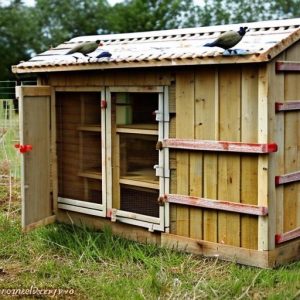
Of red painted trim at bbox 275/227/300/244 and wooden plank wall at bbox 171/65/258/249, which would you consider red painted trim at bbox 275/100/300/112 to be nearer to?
wooden plank wall at bbox 171/65/258/249

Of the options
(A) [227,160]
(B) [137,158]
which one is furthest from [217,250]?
(B) [137,158]

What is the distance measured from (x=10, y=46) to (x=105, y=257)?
2911 cm

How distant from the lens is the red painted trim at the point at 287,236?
5.89 meters

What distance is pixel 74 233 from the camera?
698 cm

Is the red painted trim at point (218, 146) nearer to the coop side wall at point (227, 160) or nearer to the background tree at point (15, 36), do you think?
the coop side wall at point (227, 160)

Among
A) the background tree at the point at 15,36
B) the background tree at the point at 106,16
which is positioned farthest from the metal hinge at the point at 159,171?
the background tree at the point at 106,16

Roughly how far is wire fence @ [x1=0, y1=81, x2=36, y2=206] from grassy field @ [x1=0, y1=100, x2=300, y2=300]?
2.09 m

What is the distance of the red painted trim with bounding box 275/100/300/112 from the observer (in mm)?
5742

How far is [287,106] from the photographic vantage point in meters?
5.86

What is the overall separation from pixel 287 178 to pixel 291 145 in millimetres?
327

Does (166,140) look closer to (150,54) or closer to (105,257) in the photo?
(150,54)

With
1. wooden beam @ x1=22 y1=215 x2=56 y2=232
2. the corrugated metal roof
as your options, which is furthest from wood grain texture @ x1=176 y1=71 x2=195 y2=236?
wooden beam @ x1=22 y1=215 x2=56 y2=232

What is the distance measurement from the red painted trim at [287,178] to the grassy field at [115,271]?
80cm

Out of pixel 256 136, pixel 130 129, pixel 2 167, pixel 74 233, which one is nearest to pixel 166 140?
pixel 130 129
